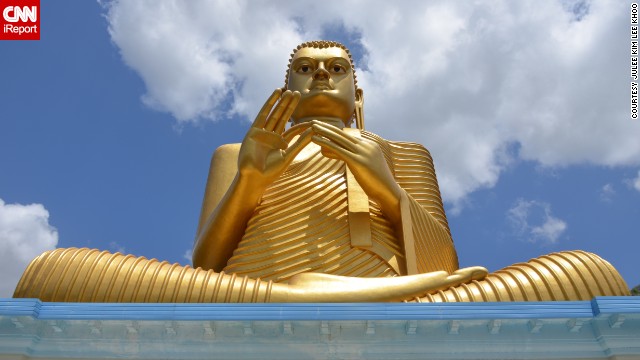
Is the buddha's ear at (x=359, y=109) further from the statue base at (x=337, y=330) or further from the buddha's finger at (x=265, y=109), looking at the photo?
the statue base at (x=337, y=330)

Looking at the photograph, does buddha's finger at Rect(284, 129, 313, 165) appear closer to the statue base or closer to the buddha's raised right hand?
the buddha's raised right hand

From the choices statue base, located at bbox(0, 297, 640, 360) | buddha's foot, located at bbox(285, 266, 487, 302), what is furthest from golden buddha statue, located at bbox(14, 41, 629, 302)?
statue base, located at bbox(0, 297, 640, 360)

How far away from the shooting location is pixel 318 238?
16.4 ft

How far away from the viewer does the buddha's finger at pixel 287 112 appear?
4570 millimetres

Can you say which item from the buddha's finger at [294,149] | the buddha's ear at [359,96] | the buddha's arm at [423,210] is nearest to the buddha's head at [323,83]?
the buddha's ear at [359,96]

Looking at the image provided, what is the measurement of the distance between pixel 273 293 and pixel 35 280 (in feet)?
4.32

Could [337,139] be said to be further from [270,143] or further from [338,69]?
[338,69]

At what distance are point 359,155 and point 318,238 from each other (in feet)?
2.34

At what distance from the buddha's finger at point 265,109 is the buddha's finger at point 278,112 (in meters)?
0.03

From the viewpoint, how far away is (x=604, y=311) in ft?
9.62

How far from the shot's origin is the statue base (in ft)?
9.78

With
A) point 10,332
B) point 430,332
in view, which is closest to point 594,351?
point 430,332

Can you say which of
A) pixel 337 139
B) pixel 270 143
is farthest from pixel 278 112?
pixel 337 139

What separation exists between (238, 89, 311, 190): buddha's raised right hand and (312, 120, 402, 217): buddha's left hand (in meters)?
0.13
